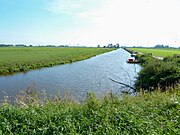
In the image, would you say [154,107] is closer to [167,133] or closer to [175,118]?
[175,118]

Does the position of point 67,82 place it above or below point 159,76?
below

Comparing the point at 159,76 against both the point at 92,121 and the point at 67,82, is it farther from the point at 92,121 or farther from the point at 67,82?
the point at 92,121

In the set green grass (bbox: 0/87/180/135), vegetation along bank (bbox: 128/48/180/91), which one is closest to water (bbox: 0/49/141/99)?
vegetation along bank (bbox: 128/48/180/91)

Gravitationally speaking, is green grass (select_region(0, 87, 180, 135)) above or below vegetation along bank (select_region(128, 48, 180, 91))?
above

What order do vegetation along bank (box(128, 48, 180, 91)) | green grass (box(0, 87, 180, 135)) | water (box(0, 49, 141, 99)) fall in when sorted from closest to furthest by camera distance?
1. green grass (box(0, 87, 180, 135))
2. vegetation along bank (box(128, 48, 180, 91))
3. water (box(0, 49, 141, 99))

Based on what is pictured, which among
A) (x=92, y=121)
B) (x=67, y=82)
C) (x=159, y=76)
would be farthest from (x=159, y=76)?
(x=92, y=121)

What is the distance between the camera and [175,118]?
6.03 meters

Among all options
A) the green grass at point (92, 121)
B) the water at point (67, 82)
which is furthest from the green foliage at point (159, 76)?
the green grass at point (92, 121)

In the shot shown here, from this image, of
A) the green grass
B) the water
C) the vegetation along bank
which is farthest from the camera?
the water

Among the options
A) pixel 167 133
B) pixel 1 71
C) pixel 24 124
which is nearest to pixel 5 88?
pixel 1 71

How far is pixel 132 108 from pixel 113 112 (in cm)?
83

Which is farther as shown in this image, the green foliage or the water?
the water

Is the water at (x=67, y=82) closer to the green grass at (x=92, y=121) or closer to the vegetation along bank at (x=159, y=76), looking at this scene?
the vegetation along bank at (x=159, y=76)

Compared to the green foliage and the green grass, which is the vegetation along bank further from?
the green grass
